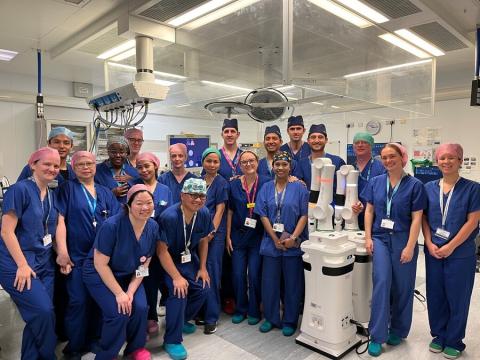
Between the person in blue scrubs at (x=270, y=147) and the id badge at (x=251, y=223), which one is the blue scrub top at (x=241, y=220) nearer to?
the id badge at (x=251, y=223)

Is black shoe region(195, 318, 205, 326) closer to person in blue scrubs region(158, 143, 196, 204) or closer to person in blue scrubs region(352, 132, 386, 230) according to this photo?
person in blue scrubs region(158, 143, 196, 204)

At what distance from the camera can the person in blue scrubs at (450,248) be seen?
2.21 m

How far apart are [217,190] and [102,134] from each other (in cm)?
371

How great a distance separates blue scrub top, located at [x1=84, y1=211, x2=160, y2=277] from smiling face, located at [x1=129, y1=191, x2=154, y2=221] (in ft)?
0.26

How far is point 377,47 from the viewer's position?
3.19 metres

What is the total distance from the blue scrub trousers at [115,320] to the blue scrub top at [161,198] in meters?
0.54

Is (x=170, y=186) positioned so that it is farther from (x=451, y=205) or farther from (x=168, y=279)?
(x=451, y=205)

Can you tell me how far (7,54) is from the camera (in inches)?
158

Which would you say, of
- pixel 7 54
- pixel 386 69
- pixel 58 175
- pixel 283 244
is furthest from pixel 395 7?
pixel 7 54

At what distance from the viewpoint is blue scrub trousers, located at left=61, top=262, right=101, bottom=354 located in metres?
2.20

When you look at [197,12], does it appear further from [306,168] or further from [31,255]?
[31,255]

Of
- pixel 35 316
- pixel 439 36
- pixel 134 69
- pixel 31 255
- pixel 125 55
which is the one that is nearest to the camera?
pixel 35 316

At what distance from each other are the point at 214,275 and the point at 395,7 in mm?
2428

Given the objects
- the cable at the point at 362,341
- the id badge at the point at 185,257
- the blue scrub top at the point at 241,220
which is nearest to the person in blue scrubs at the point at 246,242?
the blue scrub top at the point at 241,220
